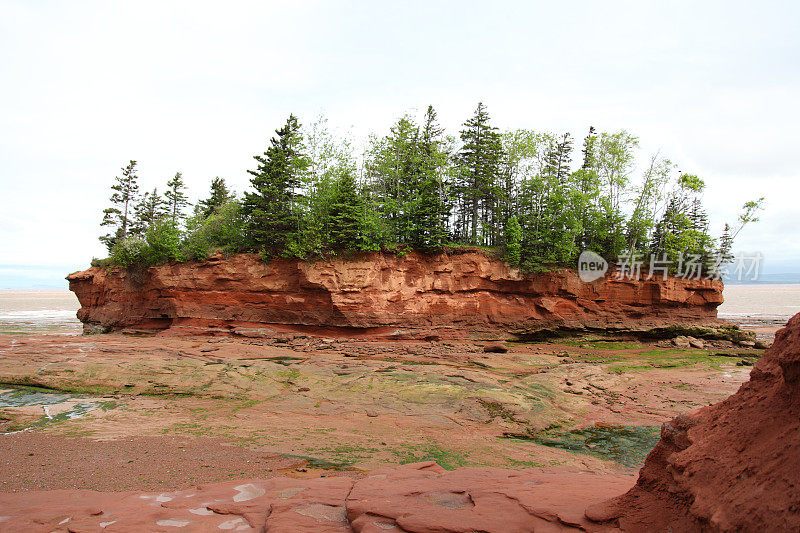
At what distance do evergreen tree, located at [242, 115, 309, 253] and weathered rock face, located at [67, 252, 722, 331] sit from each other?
1.74 m

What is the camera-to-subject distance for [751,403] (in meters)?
3.56

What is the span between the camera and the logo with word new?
31.0 metres

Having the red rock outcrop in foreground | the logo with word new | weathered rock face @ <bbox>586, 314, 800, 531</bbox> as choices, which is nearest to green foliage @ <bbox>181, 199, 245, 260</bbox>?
the red rock outcrop in foreground

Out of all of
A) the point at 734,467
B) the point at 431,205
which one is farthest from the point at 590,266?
the point at 734,467

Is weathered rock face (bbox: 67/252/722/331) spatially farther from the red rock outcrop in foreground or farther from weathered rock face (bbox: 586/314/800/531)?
weathered rock face (bbox: 586/314/800/531)

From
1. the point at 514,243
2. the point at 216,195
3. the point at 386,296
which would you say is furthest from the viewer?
the point at 216,195

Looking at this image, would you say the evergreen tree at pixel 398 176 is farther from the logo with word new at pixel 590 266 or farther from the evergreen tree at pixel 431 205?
the logo with word new at pixel 590 266

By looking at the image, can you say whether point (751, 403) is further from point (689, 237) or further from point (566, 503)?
point (689, 237)

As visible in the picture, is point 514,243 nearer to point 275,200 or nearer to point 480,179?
point 480,179

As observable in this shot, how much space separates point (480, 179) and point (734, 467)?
3327 cm

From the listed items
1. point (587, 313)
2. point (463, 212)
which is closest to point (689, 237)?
point (587, 313)

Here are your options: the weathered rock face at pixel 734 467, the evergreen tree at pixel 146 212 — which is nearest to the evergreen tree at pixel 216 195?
the evergreen tree at pixel 146 212

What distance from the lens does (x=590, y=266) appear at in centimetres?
3123

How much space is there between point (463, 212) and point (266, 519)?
111ft
